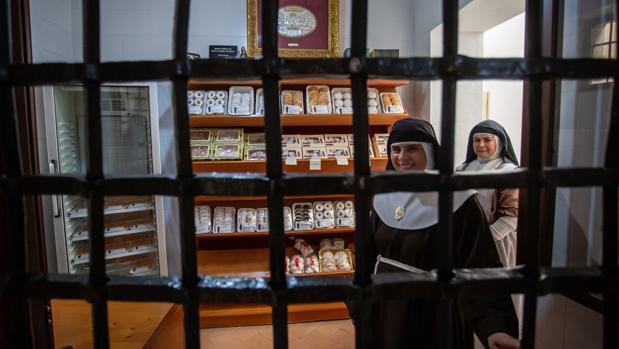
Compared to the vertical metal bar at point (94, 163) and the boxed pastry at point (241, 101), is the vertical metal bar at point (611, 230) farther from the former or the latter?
the boxed pastry at point (241, 101)

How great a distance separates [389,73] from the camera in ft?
1.56

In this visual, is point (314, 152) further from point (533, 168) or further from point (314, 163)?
point (533, 168)

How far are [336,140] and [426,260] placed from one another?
201 cm

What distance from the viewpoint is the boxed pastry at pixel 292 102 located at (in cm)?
307

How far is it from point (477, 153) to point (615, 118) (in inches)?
91.8

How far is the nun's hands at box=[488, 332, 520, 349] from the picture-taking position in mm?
1129

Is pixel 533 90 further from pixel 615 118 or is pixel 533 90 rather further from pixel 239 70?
pixel 239 70

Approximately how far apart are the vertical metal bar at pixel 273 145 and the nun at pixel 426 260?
2.80 ft

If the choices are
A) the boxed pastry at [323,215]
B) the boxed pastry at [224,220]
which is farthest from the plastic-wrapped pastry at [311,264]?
the boxed pastry at [224,220]

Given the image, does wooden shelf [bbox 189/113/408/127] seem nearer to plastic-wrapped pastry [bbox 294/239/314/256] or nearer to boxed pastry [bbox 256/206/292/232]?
boxed pastry [bbox 256/206/292/232]

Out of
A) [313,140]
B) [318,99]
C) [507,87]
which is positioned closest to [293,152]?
[313,140]

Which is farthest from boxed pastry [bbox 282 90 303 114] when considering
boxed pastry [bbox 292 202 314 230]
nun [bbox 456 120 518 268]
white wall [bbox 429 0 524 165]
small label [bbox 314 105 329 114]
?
nun [bbox 456 120 518 268]

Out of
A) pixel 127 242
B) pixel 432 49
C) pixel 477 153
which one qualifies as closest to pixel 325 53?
pixel 432 49

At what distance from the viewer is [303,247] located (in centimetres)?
335
